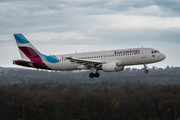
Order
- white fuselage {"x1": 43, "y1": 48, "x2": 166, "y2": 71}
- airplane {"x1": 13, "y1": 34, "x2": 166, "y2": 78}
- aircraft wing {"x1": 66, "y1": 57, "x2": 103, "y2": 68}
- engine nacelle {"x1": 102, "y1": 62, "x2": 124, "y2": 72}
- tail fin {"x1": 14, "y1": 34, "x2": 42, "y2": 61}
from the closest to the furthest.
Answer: engine nacelle {"x1": 102, "y1": 62, "x2": 124, "y2": 72} → aircraft wing {"x1": 66, "y1": 57, "x2": 103, "y2": 68} → airplane {"x1": 13, "y1": 34, "x2": 166, "y2": 78} → white fuselage {"x1": 43, "y1": 48, "x2": 166, "y2": 71} → tail fin {"x1": 14, "y1": 34, "x2": 42, "y2": 61}

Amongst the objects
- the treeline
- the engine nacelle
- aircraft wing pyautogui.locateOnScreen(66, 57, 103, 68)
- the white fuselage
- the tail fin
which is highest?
the tail fin

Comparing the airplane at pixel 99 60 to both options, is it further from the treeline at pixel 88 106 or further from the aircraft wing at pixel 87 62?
the treeline at pixel 88 106

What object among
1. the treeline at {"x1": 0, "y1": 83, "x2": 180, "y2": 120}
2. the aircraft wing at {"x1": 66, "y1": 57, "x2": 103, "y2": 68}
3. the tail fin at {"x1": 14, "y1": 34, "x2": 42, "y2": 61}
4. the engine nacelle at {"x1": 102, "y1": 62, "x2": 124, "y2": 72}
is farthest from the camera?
the treeline at {"x1": 0, "y1": 83, "x2": 180, "y2": 120}

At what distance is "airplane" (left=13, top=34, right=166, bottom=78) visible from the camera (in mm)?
59750

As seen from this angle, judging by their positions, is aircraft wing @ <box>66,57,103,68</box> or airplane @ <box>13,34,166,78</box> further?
airplane @ <box>13,34,166,78</box>

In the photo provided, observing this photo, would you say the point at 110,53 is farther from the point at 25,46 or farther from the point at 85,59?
the point at 25,46

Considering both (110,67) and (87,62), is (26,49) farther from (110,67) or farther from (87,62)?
(110,67)

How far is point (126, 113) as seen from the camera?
145750 millimetres

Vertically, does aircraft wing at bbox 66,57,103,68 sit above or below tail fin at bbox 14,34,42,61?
below

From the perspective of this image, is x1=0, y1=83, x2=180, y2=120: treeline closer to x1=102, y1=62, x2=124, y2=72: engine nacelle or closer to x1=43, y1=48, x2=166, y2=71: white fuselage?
x1=43, y1=48, x2=166, y2=71: white fuselage

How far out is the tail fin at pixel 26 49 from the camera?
65.9m

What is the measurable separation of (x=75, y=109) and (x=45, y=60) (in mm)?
83347

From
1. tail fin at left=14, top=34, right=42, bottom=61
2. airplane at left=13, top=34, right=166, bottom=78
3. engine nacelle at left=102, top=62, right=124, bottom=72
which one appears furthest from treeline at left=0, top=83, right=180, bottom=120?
engine nacelle at left=102, top=62, right=124, bottom=72

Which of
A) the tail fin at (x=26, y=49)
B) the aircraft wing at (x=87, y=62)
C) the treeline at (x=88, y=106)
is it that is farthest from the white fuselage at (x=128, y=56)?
the treeline at (x=88, y=106)
